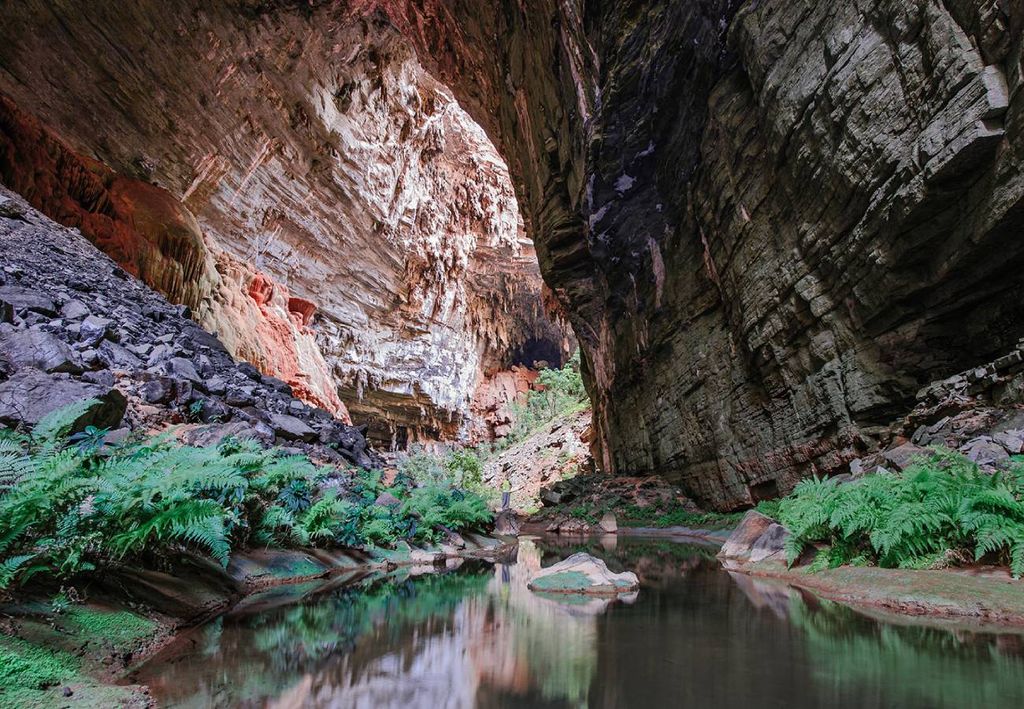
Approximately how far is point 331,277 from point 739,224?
23142 millimetres

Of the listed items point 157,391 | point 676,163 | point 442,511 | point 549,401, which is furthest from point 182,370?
point 549,401

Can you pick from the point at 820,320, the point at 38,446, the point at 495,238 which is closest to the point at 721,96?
the point at 820,320

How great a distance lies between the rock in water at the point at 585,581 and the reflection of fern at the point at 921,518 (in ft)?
6.43

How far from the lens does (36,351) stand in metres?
6.73

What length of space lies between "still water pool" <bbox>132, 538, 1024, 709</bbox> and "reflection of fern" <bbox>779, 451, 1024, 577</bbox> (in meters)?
1.07

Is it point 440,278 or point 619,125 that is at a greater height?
point 440,278

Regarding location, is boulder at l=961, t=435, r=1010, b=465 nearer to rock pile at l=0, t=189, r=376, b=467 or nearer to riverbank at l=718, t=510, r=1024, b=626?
riverbank at l=718, t=510, r=1024, b=626

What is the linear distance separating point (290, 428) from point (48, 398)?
513 centimetres

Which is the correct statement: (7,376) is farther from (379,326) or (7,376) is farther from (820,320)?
(379,326)

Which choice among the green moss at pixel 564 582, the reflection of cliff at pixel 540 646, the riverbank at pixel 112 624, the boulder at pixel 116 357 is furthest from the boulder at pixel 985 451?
the boulder at pixel 116 357

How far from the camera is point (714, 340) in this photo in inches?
539

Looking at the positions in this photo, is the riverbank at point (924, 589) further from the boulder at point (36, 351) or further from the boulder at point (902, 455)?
the boulder at point (36, 351)

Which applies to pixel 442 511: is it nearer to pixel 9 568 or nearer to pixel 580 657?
pixel 580 657

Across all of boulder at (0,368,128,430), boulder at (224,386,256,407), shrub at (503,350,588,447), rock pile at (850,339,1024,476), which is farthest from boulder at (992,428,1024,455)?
shrub at (503,350,588,447)
